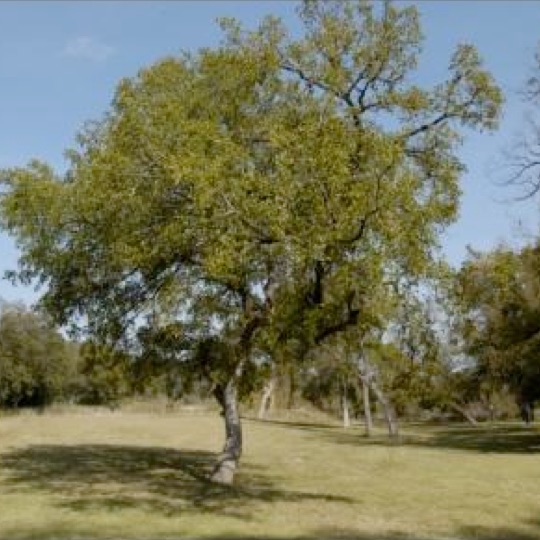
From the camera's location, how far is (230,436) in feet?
80.8

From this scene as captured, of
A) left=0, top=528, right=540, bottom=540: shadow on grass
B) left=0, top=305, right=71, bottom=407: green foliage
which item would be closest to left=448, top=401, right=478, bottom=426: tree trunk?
left=0, top=305, right=71, bottom=407: green foliage

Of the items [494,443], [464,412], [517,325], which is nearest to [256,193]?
[517,325]

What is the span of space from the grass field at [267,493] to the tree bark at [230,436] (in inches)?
18.2

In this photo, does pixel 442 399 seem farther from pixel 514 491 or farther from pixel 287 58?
pixel 287 58

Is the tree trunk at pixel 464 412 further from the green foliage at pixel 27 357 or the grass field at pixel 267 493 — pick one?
the grass field at pixel 267 493

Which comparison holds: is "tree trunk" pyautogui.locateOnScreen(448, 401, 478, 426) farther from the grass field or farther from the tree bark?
the tree bark

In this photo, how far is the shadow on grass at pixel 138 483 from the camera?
19.9 metres

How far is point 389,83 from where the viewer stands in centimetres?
1970

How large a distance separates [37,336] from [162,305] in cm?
6739

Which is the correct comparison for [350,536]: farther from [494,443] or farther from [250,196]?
[494,443]

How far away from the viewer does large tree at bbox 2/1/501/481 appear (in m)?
16.9

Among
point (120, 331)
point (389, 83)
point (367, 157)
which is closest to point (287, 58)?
point (389, 83)

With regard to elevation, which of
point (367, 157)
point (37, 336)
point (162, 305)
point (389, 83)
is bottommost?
point (162, 305)

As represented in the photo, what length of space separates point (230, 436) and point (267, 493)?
86.0 inches
